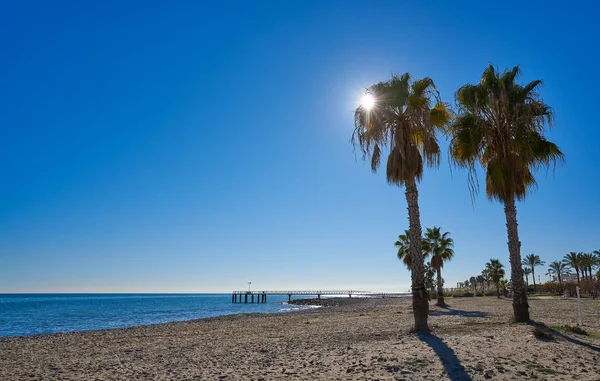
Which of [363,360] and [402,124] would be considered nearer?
[363,360]

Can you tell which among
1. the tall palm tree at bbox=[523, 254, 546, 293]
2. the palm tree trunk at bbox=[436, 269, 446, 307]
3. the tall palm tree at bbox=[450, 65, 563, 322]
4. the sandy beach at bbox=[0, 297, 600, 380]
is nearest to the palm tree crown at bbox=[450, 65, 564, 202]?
the tall palm tree at bbox=[450, 65, 563, 322]

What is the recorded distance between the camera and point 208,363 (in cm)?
1142

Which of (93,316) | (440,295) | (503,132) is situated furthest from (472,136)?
(93,316)

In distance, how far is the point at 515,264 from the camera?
53.9ft

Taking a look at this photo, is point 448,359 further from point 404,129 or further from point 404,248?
point 404,248

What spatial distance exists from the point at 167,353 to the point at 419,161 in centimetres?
1229

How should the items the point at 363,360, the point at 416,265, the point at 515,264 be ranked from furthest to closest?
the point at 515,264, the point at 416,265, the point at 363,360

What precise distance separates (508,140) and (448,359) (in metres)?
11.0

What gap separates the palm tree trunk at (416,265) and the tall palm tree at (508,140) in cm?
321

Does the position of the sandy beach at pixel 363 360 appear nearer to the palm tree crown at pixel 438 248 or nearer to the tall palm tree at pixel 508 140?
the tall palm tree at pixel 508 140

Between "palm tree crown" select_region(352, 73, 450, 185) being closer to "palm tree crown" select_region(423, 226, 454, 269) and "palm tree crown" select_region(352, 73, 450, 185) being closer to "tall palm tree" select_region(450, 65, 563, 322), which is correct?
"tall palm tree" select_region(450, 65, 563, 322)

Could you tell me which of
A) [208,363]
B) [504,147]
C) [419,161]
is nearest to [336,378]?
[208,363]

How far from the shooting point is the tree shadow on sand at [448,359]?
8355mm

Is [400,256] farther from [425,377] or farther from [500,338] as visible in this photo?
[425,377]
